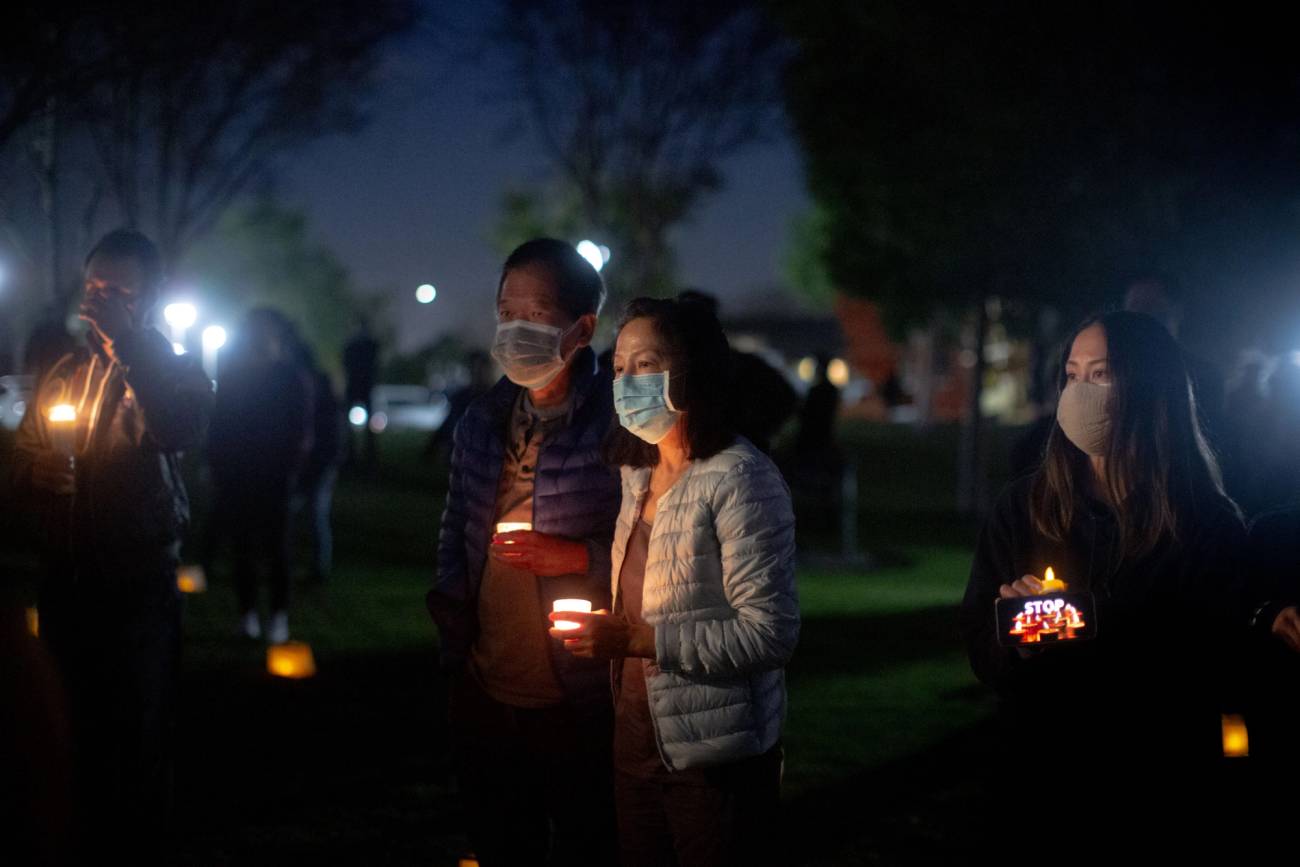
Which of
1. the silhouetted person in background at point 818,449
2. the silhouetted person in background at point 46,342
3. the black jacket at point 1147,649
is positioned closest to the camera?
the black jacket at point 1147,649

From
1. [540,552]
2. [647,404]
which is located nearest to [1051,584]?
[647,404]

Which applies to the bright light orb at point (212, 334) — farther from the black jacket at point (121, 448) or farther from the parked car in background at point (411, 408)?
the parked car in background at point (411, 408)

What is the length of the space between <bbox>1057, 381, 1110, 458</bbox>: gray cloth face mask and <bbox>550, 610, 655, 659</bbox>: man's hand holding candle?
1.07 m

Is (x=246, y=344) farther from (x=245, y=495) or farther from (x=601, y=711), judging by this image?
(x=601, y=711)

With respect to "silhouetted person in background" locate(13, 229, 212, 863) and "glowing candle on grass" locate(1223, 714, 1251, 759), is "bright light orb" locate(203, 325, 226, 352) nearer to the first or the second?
"silhouetted person in background" locate(13, 229, 212, 863)

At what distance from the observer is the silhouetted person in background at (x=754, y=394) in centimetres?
356

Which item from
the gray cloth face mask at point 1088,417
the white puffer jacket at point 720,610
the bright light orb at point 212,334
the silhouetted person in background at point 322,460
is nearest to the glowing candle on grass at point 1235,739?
the gray cloth face mask at point 1088,417

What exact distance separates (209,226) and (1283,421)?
19.3m

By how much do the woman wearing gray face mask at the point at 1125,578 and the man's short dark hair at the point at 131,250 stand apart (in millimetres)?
2741

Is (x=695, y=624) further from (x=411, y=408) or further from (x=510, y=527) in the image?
(x=411, y=408)

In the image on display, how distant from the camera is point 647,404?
3.44 meters

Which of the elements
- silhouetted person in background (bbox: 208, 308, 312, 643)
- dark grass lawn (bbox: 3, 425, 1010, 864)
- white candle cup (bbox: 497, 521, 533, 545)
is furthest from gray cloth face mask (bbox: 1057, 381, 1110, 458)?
silhouetted person in background (bbox: 208, 308, 312, 643)

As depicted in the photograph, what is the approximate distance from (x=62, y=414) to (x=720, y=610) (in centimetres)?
231

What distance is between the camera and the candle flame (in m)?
4.38
